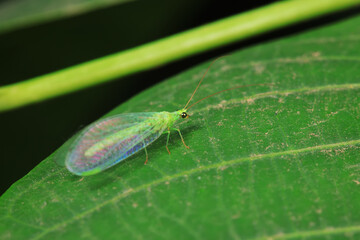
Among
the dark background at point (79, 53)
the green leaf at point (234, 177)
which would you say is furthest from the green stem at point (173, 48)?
the dark background at point (79, 53)

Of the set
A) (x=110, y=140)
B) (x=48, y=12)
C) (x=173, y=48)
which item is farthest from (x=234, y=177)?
(x=48, y=12)

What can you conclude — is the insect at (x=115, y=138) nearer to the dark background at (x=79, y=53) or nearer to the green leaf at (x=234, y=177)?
the green leaf at (x=234, y=177)

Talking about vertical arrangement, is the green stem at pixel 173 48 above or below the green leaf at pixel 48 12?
below

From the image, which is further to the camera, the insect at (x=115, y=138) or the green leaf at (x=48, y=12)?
the green leaf at (x=48, y=12)

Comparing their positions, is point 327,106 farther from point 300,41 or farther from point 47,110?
point 47,110

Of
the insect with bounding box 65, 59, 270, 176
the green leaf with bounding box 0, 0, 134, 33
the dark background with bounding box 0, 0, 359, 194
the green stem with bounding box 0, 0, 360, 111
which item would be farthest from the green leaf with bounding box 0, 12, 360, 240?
the green leaf with bounding box 0, 0, 134, 33

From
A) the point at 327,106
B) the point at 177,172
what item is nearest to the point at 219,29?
the point at 327,106
